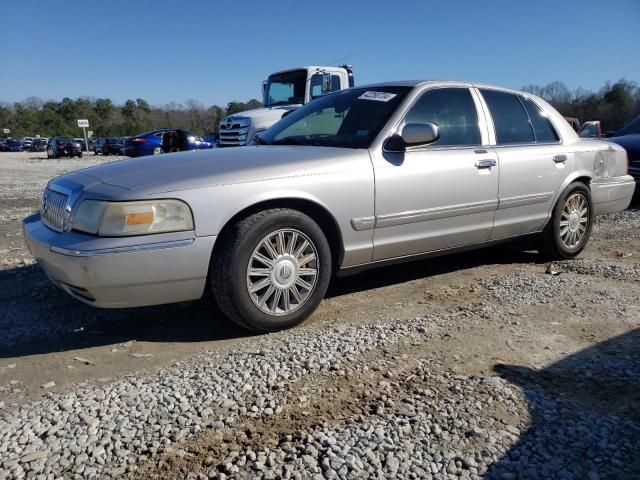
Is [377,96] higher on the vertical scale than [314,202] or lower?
higher

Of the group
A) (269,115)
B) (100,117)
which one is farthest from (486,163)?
(100,117)

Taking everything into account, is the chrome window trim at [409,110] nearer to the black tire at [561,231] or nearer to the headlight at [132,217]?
the black tire at [561,231]

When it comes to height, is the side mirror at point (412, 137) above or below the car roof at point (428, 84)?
below

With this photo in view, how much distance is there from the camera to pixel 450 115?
4.11 metres

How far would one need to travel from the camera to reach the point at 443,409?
2252 millimetres

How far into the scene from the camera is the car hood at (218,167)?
295 centimetres

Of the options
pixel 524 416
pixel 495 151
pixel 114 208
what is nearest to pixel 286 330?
pixel 114 208

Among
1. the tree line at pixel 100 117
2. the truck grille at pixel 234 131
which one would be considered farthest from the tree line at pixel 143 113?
the truck grille at pixel 234 131

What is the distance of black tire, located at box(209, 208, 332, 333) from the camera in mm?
2984

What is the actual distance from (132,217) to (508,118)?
3.28m

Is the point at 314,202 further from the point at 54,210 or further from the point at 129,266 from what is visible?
the point at 54,210

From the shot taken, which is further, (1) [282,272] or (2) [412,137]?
(2) [412,137]

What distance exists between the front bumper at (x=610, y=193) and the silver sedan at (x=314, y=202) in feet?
1.29

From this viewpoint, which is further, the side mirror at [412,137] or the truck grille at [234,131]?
the truck grille at [234,131]
